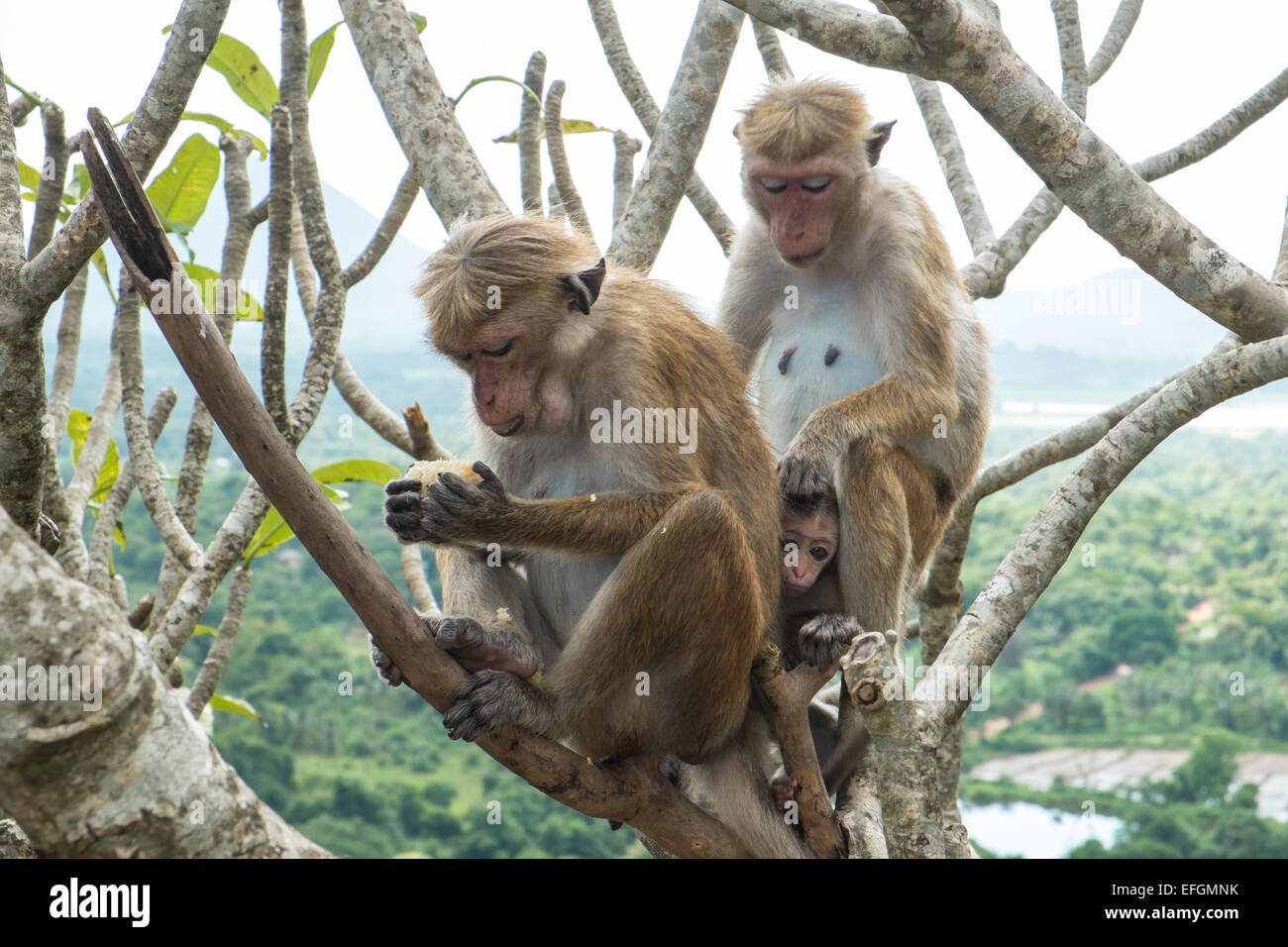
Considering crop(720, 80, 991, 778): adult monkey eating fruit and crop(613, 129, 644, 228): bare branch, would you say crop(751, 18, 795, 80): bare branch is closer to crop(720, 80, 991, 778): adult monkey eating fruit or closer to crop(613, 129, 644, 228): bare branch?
crop(613, 129, 644, 228): bare branch

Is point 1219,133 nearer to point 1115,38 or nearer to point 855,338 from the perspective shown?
point 1115,38

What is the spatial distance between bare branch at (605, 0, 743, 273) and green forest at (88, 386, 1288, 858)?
584 inches

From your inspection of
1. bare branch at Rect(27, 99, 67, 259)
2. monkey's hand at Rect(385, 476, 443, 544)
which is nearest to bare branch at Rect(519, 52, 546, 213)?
bare branch at Rect(27, 99, 67, 259)

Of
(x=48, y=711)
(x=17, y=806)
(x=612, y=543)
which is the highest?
(x=612, y=543)

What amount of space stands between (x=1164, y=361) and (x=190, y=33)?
41.0 metres

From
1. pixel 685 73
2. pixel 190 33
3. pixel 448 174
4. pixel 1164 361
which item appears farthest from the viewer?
pixel 1164 361

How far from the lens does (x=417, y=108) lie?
4770mm

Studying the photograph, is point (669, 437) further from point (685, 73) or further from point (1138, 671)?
point (1138, 671)

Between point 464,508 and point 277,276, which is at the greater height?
point 277,276

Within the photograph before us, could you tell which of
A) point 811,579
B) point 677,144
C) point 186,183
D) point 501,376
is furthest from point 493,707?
point 186,183

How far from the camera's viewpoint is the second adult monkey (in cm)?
434

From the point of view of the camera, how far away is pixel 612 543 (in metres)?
3.50

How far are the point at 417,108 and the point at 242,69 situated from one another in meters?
1.29

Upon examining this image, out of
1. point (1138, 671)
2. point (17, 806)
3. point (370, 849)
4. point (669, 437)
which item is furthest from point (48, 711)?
point (1138, 671)
